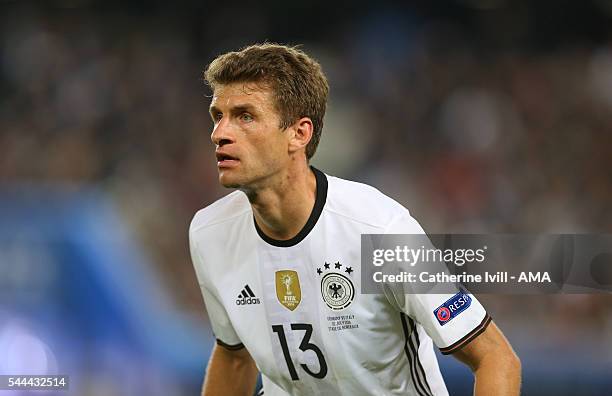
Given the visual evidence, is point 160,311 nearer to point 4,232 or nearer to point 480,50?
point 4,232

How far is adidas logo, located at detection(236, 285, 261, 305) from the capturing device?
335 cm

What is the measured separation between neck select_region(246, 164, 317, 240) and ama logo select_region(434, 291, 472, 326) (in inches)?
22.8

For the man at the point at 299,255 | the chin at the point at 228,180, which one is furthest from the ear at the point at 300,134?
the chin at the point at 228,180

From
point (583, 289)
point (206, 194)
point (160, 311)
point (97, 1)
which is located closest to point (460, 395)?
point (583, 289)

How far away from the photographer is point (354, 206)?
3244 millimetres

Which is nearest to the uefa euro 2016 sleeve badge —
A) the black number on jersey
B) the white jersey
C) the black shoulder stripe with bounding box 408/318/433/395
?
the white jersey

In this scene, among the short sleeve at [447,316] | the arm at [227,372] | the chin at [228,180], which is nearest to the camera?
the short sleeve at [447,316]

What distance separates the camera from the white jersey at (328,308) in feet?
10.5

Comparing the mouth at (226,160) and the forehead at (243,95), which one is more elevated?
the forehead at (243,95)

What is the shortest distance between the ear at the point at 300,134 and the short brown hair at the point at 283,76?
0.07ft

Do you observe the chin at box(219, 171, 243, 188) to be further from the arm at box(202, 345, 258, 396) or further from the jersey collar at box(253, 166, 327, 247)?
the arm at box(202, 345, 258, 396)

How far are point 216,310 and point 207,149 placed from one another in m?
4.62

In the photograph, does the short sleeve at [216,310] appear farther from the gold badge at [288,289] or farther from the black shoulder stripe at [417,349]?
the black shoulder stripe at [417,349]

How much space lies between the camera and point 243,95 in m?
3.19
